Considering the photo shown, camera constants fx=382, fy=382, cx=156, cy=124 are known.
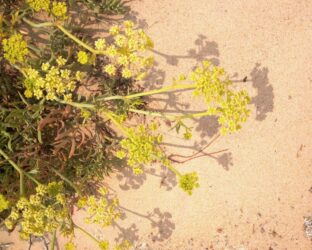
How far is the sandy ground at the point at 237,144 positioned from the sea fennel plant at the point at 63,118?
0.81 feet

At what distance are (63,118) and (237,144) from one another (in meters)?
1.62

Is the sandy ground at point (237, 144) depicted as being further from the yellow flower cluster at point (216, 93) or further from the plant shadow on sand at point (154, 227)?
the yellow flower cluster at point (216, 93)

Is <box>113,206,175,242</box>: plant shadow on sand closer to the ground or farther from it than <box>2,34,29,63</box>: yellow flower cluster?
closer to the ground

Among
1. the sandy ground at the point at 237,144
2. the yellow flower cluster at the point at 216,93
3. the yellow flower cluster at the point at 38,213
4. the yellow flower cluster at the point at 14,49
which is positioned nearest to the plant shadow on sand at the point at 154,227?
the sandy ground at the point at 237,144

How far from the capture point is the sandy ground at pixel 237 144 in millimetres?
3512

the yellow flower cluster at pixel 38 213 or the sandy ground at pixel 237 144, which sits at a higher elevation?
the sandy ground at pixel 237 144

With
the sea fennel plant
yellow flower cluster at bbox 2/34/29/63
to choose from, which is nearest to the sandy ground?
the sea fennel plant

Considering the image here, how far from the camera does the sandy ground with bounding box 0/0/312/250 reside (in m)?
3.51

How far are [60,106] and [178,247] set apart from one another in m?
1.77

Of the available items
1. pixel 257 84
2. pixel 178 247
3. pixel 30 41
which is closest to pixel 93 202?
pixel 178 247

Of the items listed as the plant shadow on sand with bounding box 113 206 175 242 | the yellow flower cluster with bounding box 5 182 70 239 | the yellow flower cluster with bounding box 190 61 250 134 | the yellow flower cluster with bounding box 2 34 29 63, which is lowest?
the yellow flower cluster with bounding box 5 182 70 239

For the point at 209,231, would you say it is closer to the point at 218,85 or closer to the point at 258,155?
the point at 258,155

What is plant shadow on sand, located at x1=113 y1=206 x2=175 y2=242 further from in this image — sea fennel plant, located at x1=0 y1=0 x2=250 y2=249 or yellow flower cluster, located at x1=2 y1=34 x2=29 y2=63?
yellow flower cluster, located at x1=2 y1=34 x2=29 y2=63

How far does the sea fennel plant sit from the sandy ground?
25cm
